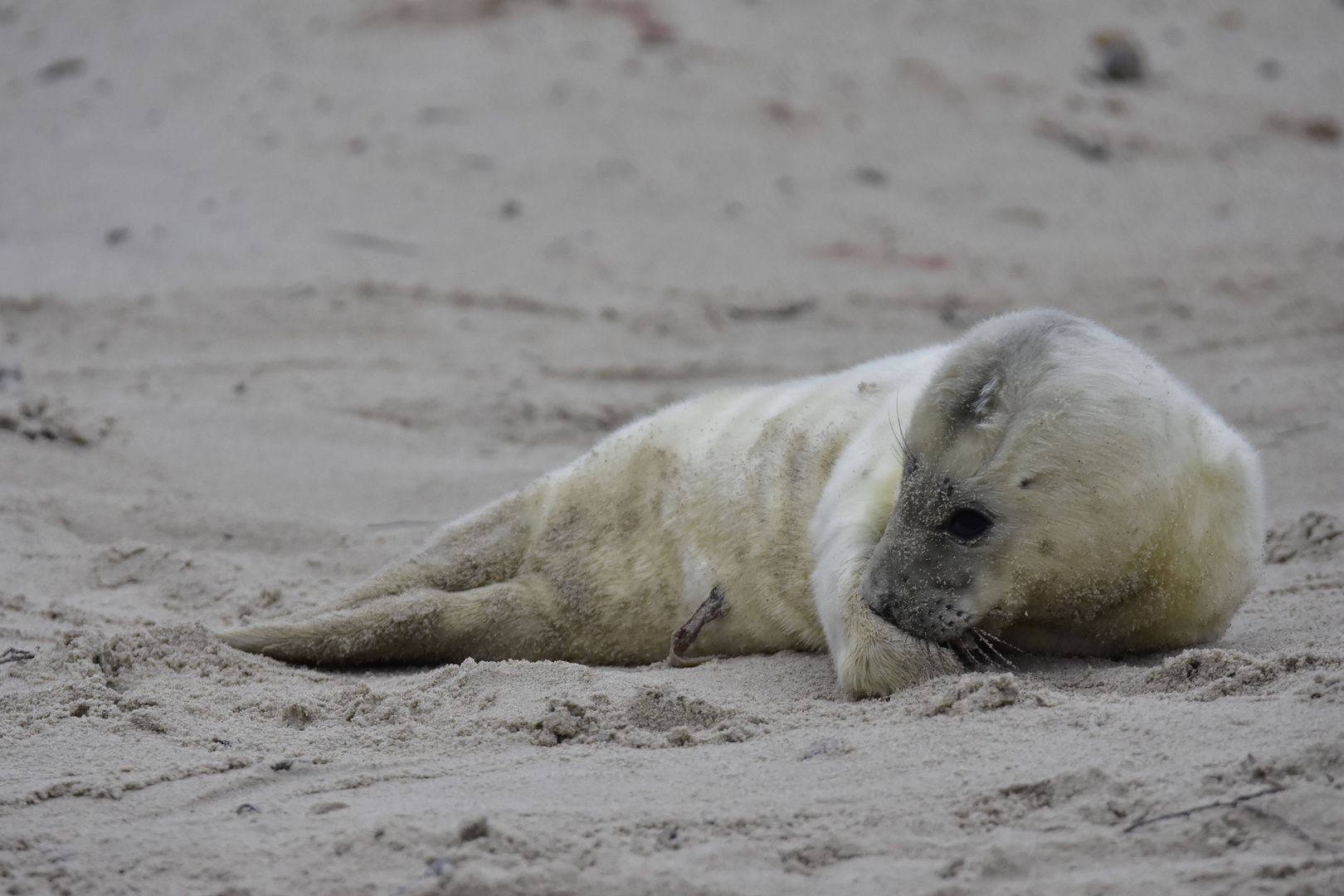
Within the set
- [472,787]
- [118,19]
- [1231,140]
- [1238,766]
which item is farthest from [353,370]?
[1231,140]

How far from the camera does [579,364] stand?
5.89 metres

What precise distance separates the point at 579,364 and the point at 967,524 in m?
3.48

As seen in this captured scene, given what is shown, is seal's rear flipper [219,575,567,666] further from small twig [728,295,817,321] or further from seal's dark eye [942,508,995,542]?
small twig [728,295,817,321]

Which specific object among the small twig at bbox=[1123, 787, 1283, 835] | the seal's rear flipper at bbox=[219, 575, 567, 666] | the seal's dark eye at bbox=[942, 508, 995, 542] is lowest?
the seal's rear flipper at bbox=[219, 575, 567, 666]

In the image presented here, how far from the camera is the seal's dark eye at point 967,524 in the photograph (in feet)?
8.54

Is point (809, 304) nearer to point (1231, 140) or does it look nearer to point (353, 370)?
point (353, 370)

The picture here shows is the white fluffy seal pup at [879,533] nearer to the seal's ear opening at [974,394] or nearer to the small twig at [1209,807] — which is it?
the seal's ear opening at [974,394]

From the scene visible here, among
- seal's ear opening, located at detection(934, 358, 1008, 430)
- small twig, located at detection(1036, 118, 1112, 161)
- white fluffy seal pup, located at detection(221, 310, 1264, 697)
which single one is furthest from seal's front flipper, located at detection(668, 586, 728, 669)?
small twig, located at detection(1036, 118, 1112, 161)

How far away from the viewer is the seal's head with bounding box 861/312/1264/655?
2.53 meters

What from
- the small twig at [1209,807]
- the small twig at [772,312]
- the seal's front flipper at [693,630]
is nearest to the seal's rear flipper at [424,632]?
the seal's front flipper at [693,630]

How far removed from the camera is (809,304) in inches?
263

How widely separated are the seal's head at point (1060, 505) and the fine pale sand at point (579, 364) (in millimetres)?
135

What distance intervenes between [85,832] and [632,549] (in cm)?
164

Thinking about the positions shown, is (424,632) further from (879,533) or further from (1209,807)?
(1209,807)
